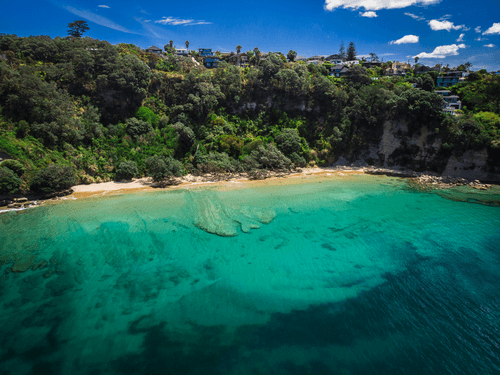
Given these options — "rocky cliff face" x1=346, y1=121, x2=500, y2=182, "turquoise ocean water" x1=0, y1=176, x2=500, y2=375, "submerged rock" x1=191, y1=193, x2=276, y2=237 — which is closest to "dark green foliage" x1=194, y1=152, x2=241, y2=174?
"submerged rock" x1=191, y1=193, x2=276, y2=237

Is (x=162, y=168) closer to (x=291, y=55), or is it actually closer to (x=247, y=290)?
(x=247, y=290)

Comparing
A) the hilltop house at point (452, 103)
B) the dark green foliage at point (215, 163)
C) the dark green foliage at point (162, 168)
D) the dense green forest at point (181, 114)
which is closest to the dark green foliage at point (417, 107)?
the dense green forest at point (181, 114)

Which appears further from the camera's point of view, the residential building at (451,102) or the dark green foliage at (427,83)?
the residential building at (451,102)

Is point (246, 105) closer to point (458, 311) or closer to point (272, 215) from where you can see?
point (272, 215)

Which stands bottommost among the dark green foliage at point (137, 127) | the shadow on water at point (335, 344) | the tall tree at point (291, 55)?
the shadow on water at point (335, 344)

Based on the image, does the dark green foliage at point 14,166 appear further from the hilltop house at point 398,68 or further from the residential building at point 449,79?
the residential building at point 449,79

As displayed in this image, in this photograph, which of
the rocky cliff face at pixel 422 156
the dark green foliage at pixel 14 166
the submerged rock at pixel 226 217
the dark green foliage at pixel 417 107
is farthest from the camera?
the dark green foliage at pixel 417 107

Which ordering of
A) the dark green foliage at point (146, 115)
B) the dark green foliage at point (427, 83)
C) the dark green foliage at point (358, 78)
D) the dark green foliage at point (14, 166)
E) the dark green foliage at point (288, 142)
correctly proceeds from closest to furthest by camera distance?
the dark green foliage at point (14, 166) < the dark green foliage at point (146, 115) < the dark green foliage at point (288, 142) < the dark green foliage at point (427, 83) < the dark green foliage at point (358, 78)
